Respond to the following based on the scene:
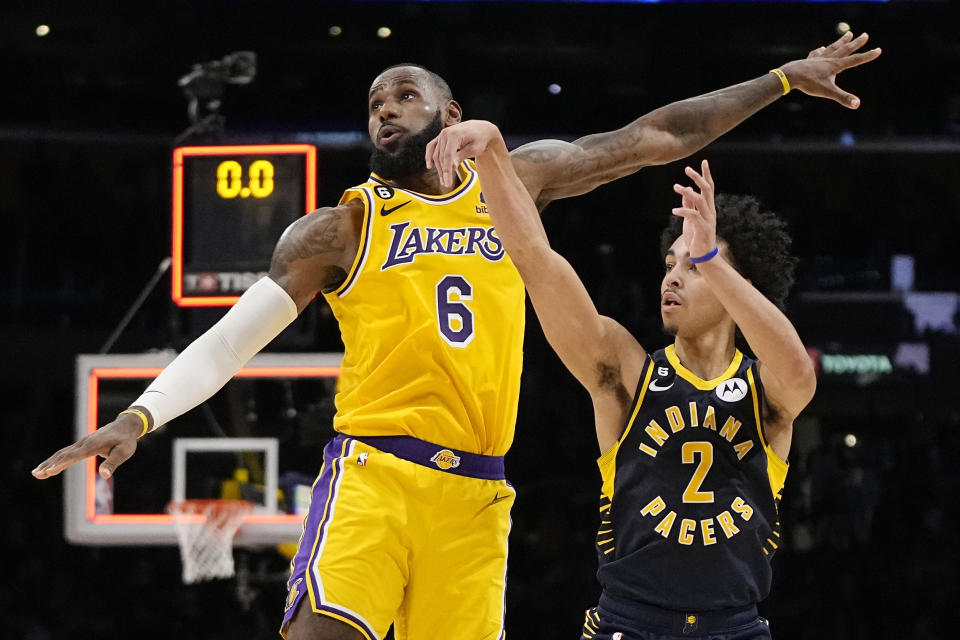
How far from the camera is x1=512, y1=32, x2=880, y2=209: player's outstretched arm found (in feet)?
13.1

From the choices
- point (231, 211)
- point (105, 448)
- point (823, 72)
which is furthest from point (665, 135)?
point (231, 211)

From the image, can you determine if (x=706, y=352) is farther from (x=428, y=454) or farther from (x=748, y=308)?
(x=428, y=454)

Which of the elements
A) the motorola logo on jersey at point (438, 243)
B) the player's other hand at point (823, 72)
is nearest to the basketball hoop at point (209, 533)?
the motorola logo on jersey at point (438, 243)

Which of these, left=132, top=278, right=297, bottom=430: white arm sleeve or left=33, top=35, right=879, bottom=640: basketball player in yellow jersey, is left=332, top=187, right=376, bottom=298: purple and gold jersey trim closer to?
left=33, top=35, right=879, bottom=640: basketball player in yellow jersey

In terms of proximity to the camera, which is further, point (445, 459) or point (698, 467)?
point (445, 459)

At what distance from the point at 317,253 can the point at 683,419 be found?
3.55 ft

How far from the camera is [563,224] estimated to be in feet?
34.7

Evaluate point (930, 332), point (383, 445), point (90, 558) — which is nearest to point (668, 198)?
point (930, 332)

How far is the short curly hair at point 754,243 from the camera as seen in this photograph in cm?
338

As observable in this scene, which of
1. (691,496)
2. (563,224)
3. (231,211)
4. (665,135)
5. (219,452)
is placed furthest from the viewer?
→ (563,224)

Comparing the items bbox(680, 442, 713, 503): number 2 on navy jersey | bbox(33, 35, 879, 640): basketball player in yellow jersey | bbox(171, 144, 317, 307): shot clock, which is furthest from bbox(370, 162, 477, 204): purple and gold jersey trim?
bbox(171, 144, 317, 307): shot clock

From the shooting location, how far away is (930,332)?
10.0 m

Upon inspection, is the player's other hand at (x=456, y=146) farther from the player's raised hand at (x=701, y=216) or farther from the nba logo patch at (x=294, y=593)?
the nba logo patch at (x=294, y=593)

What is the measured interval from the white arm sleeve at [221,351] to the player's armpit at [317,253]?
0.16 feet
